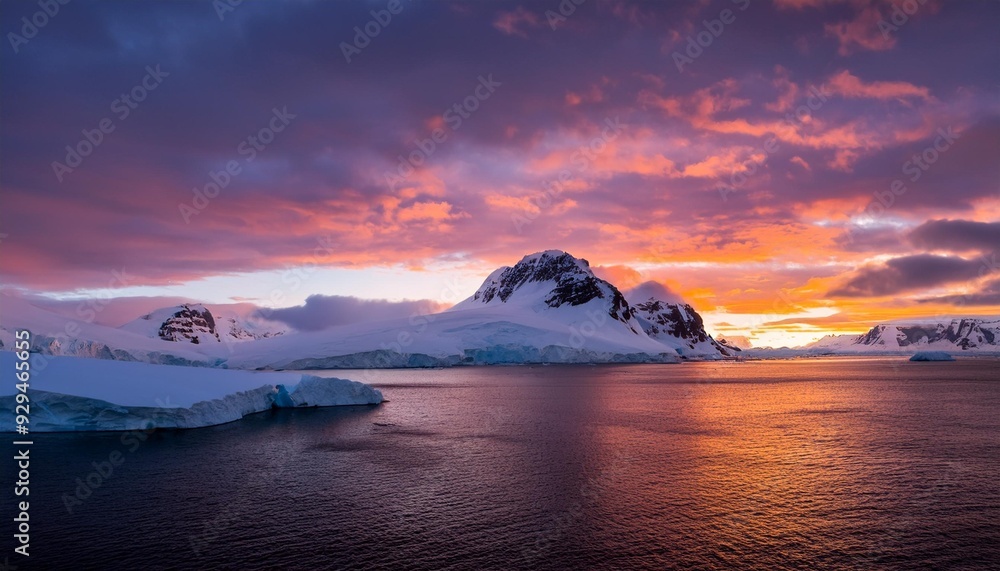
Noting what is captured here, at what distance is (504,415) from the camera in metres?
49.8

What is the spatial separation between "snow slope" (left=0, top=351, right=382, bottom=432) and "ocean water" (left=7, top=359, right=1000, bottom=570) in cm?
139

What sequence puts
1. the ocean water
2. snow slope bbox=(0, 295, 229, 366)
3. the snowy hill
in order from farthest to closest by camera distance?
the snowy hill
snow slope bbox=(0, 295, 229, 366)
the ocean water

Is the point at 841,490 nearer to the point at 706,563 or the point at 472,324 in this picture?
the point at 706,563

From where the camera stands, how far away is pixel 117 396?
37.0 m

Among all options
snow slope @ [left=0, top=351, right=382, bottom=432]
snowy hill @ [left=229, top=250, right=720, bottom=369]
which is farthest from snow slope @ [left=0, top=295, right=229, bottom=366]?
snow slope @ [left=0, top=351, right=382, bottom=432]

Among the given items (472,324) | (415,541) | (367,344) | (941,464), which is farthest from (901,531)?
(472,324)

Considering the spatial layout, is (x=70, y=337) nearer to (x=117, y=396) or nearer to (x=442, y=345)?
(x=117, y=396)

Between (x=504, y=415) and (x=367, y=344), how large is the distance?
88.2 meters

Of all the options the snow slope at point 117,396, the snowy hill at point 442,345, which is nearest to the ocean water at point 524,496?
the snow slope at point 117,396

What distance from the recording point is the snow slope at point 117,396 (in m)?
36.2

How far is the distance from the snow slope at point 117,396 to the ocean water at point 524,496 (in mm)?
1393

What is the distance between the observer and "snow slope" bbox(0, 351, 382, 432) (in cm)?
3619

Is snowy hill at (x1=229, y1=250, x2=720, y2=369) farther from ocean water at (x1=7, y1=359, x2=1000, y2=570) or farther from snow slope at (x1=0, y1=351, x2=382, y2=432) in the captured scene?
ocean water at (x1=7, y1=359, x2=1000, y2=570)

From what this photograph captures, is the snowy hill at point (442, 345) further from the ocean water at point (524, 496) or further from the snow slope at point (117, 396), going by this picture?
the ocean water at point (524, 496)
